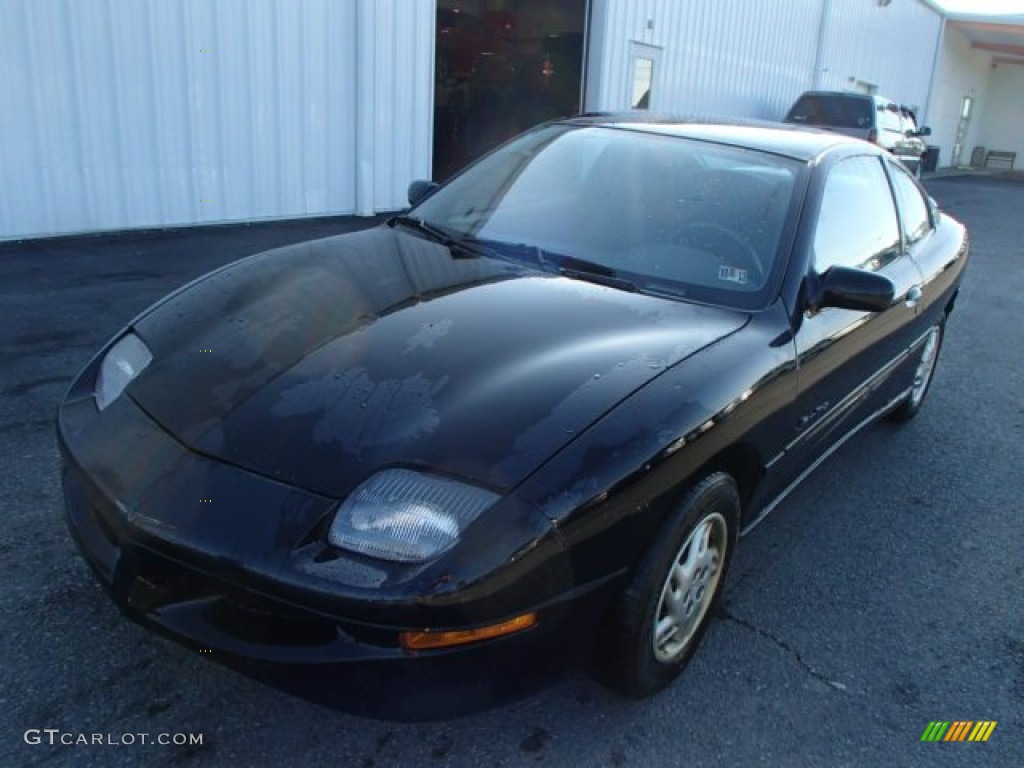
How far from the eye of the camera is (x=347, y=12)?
8.55 m

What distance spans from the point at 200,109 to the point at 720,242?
618cm

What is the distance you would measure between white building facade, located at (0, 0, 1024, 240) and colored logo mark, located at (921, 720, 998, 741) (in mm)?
7106

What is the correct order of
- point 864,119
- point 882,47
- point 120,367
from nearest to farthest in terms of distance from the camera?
point 120,367
point 864,119
point 882,47

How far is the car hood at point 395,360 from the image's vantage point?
1.96m

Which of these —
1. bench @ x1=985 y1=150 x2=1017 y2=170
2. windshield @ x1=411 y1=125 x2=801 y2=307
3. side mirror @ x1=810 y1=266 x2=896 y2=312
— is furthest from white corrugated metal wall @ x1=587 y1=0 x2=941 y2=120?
bench @ x1=985 y1=150 x2=1017 y2=170

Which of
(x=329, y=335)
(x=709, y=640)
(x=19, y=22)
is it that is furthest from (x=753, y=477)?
(x=19, y=22)

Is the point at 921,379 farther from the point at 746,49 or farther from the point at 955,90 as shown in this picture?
the point at 955,90

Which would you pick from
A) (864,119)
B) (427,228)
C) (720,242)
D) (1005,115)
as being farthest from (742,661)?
(1005,115)

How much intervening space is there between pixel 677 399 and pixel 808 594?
118cm

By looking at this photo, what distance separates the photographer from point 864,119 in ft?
46.1

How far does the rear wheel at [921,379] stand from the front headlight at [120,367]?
3624 mm

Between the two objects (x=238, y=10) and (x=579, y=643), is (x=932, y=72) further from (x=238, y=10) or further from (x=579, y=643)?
(x=579, y=643)

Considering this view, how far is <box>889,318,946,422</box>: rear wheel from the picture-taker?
4.44 metres

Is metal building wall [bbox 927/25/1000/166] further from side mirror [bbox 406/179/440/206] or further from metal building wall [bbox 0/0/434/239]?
side mirror [bbox 406/179/440/206]
